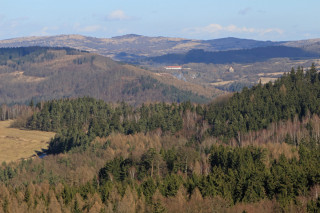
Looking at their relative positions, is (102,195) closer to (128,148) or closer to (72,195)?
(72,195)

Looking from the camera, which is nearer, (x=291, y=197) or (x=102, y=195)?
(x=291, y=197)

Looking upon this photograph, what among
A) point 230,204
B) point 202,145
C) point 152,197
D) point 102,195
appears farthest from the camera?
point 202,145

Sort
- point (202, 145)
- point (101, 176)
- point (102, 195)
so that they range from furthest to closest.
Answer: point (202, 145) < point (101, 176) < point (102, 195)

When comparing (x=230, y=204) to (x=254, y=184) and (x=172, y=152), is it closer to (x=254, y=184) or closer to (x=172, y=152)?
(x=254, y=184)

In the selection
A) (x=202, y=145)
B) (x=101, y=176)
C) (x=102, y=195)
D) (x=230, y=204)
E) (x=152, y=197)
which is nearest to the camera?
(x=230, y=204)

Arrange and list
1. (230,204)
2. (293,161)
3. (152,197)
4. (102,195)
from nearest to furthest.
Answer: (230,204), (152,197), (102,195), (293,161)

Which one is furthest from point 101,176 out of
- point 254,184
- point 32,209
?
point 254,184

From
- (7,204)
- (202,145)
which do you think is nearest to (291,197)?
(7,204)

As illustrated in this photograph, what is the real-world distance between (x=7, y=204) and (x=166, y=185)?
3722cm

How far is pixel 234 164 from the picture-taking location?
462ft

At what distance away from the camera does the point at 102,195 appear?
11644 cm

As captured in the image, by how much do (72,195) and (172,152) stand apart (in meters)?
43.0

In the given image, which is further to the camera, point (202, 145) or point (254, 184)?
point (202, 145)

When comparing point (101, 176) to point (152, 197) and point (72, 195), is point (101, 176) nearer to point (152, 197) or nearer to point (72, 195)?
point (72, 195)
